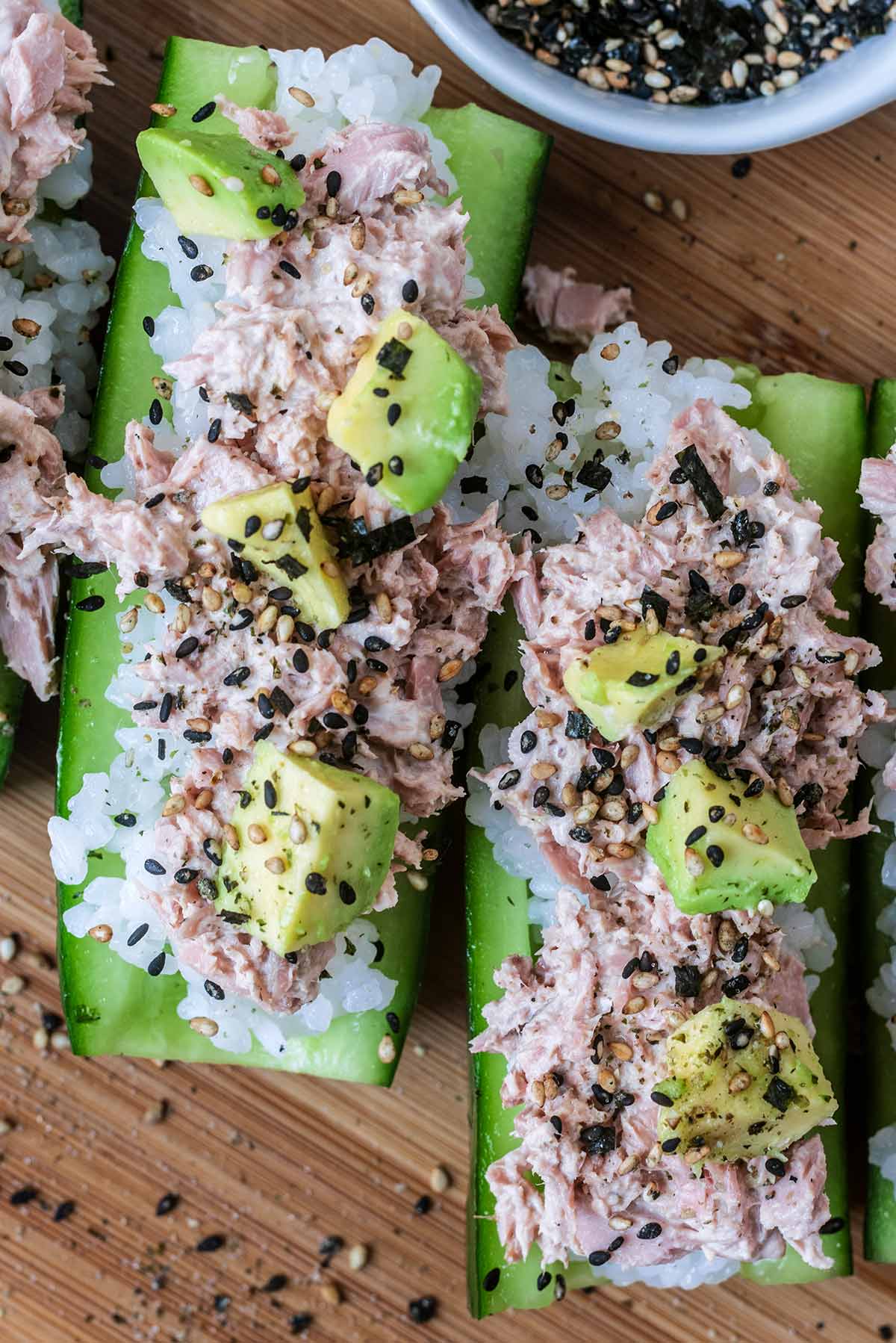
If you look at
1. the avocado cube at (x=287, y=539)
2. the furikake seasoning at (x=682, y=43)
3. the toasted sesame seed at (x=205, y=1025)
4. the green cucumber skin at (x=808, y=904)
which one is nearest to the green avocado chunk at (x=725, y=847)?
the green cucumber skin at (x=808, y=904)

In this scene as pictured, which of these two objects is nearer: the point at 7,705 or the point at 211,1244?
the point at 7,705

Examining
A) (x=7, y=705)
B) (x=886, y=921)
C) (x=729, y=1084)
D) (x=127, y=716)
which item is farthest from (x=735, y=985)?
(x=7, y=705)

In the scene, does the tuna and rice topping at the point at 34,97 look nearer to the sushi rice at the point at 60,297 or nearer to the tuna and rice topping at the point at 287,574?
the sushi rice at the point at 60,297

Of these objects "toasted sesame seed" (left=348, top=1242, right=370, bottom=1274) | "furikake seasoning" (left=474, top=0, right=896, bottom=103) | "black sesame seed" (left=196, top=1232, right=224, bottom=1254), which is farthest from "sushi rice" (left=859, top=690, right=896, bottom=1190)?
"black sesame seed" (left=196, top=1232, right=224, bottom=1254)

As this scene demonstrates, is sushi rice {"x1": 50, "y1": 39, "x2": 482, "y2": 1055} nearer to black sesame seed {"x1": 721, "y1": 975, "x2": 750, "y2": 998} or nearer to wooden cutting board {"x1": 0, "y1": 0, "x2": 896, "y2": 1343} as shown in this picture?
wooden cutting board {"x1": 0, "y1": 0, "x2": 896, "y2": 1343}

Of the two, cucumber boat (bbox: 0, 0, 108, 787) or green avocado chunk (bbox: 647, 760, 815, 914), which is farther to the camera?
cucumber boat (bbox: 0, 0, 108, 787)

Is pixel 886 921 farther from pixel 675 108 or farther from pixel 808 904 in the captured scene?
pixel 675 108
